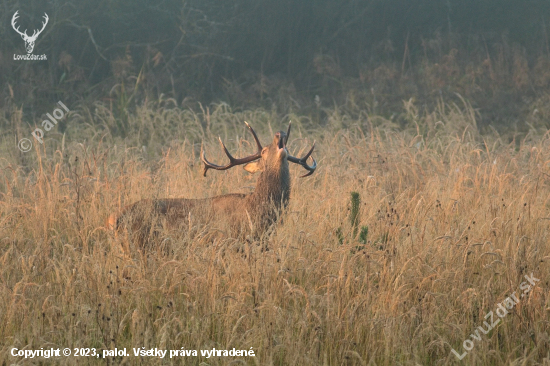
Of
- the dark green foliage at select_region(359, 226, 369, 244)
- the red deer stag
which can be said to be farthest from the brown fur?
the dark green foliage at select_region(359, 226, 369, 244)

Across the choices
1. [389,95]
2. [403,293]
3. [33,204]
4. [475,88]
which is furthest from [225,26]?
[403,293]

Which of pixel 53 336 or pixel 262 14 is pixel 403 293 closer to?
pixel 53 336

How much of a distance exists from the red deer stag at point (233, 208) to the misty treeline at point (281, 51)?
277 inches

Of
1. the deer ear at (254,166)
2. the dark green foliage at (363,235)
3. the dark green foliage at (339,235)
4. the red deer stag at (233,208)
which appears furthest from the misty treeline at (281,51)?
the dark green foliage at (363,235)

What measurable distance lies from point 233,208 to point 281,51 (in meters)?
9.72

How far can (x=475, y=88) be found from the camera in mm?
12836

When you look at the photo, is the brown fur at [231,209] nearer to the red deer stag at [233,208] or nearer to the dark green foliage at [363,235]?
the red deer stag at [233,208]

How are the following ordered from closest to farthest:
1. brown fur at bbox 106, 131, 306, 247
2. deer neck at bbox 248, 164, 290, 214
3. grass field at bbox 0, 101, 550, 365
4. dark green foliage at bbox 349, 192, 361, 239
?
grass field at bbox 0, 101, 550, 365 → dark green foliage at bbox 349, 192, 361, 239 → brown fur at bbox 106, 131, 306, 247 → deer neck at bbox 248, 164, 290, 214

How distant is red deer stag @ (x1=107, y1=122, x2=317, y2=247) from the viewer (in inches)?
198

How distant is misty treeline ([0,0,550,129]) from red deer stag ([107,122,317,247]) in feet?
23.1

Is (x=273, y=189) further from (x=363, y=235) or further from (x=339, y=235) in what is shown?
(x=363, y=235)

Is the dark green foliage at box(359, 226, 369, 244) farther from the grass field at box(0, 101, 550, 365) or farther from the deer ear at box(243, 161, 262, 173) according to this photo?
the deer ear at box(243, 161, 262, 173)

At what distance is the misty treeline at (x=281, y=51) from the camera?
13.0 metres

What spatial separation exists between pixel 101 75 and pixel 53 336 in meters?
10.8
